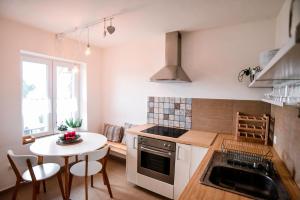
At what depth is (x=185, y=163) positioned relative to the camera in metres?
2.13

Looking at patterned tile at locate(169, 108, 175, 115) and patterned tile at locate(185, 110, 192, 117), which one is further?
patterned tile at locate(169, 108, 175, 115)

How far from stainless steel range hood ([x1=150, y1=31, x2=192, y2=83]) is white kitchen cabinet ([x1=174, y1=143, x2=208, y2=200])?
3.33 ft

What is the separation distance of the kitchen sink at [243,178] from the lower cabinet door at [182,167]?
0.60 meters

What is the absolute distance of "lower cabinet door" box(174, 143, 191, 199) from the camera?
2.12m

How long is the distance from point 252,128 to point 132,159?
5.79 ft

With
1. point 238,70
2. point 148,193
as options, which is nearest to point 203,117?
point 238,70

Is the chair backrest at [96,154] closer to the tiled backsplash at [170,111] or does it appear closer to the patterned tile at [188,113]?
the tiled backsplash at [170,111]

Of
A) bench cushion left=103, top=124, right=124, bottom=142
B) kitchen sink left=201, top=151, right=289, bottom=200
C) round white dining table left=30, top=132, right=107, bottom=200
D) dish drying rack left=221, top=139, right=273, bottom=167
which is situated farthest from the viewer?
bench cushion left=103, top=124, right=124, bottom=142

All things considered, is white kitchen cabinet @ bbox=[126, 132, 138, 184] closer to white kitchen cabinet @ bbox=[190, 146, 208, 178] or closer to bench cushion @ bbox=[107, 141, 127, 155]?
bench cushion @ bbox=[107, 141, 127, 155]

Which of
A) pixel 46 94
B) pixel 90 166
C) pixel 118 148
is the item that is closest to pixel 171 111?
pixel 118 148

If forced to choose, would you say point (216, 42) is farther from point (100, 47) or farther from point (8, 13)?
point (8, 13)

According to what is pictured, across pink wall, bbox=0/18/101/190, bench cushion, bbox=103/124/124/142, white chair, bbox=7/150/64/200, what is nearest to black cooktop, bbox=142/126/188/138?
bench cushion, bbox=103/124/124/142

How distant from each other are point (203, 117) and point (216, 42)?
46.1 inches

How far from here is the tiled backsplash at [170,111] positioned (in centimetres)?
278
